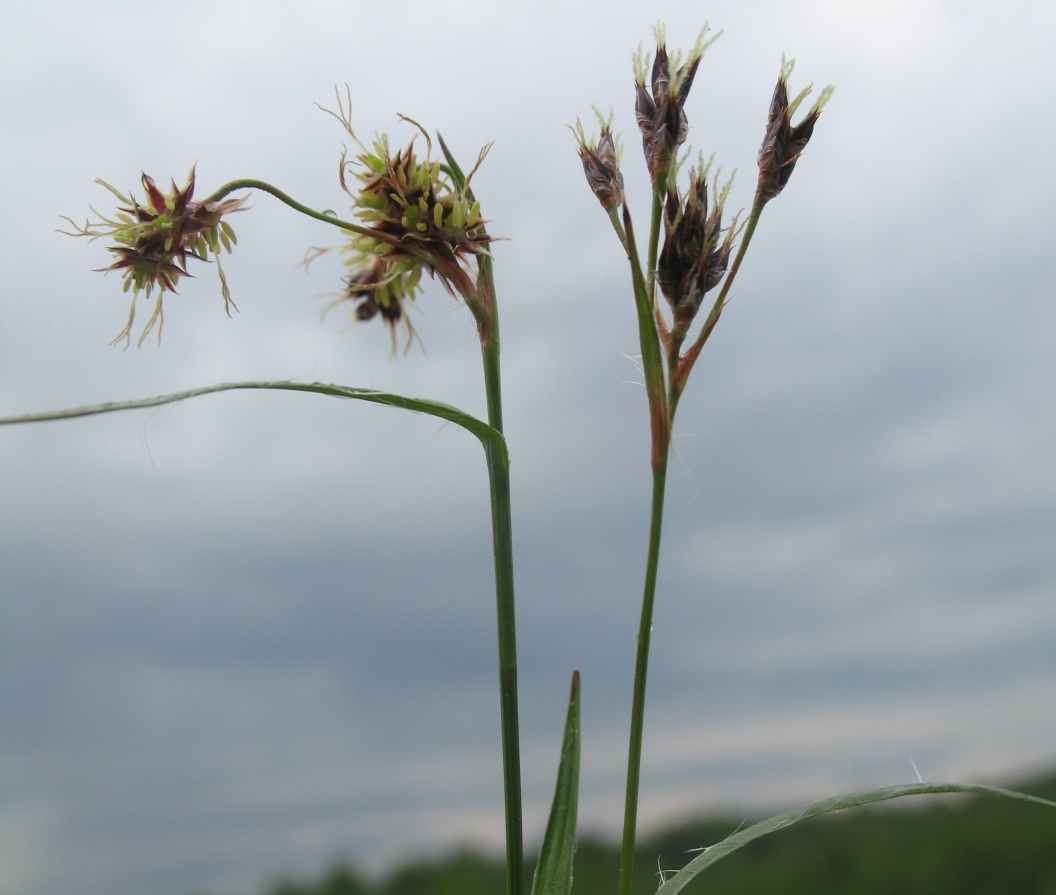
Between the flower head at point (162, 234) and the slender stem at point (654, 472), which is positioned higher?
the flower head at point (162, 234)

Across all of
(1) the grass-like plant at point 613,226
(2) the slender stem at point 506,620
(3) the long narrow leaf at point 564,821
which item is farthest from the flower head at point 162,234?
(3) the long narrow leaf at point 564,821

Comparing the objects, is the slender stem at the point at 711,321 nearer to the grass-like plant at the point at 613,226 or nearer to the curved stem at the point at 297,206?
the grass-like plant at the point at 613,226

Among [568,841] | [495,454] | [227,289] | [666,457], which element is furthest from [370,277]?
[568,841]

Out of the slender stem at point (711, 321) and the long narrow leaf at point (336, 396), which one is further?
the slender stem at point (711, 321)

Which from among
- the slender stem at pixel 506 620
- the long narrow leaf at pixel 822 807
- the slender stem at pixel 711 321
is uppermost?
the slender stem at pixel 711 321

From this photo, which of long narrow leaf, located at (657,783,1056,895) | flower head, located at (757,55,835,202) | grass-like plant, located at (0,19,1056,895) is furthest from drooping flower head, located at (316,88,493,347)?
long narrow leaf, located at (657,783,1056,895)
